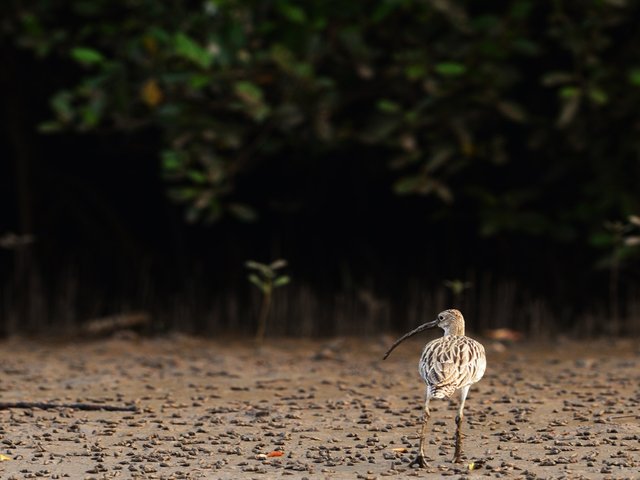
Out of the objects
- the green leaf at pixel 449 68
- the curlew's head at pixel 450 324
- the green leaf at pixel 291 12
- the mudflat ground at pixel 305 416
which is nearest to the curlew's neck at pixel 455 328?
the curlew's head at pixel 450 324

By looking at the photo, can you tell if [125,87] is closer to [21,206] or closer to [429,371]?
[21,206]

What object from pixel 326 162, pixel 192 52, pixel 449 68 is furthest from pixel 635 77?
pixel 326 162

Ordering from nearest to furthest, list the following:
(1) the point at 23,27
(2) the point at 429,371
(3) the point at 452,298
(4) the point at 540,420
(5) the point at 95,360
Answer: (2) the point at 429,371 → (4) the point at 540,420 → (5) the point at 95,360 → (1) the point at 23,27 → (3) the point at 452,298

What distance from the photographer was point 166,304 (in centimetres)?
1434

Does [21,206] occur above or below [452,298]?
above

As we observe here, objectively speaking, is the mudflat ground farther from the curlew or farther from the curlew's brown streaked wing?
the curlew's brown streaked wing

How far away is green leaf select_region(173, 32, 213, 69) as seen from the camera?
34.9 feet

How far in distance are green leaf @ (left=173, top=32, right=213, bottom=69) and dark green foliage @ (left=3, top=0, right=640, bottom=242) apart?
0.04ft

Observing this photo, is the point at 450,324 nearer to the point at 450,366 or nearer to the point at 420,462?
the point at 450,366

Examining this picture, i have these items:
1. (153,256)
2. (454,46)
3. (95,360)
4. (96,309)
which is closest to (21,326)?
(96,309)

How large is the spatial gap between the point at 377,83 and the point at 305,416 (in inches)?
192

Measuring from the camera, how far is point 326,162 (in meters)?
14.8

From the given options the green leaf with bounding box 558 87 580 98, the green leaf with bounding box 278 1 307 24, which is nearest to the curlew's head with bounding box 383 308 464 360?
the green leaf with bounding box 558 87 580 98

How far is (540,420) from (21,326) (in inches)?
309
